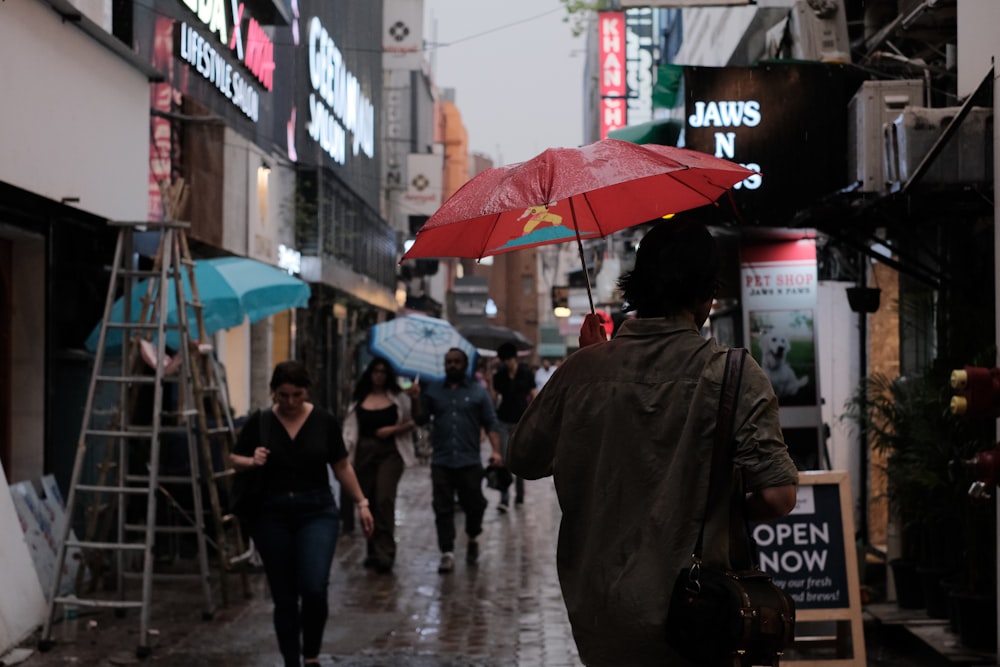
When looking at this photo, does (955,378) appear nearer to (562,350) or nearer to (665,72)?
(665,72)

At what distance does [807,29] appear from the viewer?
1194 centimetres

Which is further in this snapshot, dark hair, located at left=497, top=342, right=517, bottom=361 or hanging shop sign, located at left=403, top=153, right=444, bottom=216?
hanging shop sign, located at left=403, top=153, right=444, bottom=216

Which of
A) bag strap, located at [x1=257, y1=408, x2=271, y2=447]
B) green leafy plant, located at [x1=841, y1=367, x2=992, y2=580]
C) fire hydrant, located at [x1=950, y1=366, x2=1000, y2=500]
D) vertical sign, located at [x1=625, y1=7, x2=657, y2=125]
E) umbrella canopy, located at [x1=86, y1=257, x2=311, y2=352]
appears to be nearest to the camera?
fire hydrant, located at [x1=950, y1=366, x2=1000, y2=500]

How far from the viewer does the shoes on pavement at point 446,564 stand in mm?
11916

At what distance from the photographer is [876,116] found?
33.3ft

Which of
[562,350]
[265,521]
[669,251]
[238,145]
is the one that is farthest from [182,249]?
[562,350]

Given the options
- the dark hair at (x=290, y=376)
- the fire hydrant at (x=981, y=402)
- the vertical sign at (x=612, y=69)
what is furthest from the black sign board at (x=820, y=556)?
the vertical sign at (x=612, y=69)

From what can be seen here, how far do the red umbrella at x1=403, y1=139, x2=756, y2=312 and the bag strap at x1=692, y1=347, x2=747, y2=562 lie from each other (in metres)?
1.08

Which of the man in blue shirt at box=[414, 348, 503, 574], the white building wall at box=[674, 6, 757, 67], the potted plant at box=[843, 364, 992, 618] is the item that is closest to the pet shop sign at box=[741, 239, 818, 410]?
the potted plant at box=[843, 364, 992, 618]

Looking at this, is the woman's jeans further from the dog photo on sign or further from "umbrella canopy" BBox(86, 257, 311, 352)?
the dog photo on sign

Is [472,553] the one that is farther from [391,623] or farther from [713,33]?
[713,33]

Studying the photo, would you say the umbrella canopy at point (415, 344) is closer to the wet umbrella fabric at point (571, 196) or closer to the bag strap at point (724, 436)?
the wet umbrella fabric at point (571, 196)

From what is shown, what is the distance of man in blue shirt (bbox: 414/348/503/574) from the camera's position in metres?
12.4

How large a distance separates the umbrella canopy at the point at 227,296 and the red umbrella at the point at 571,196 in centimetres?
647
